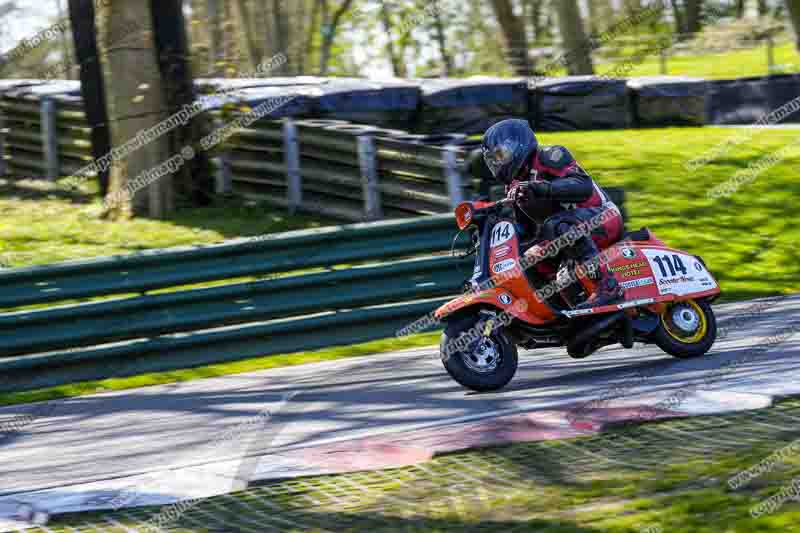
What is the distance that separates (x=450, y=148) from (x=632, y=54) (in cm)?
2722

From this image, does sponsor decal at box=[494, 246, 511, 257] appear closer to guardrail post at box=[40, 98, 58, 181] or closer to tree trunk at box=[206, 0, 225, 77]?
guardrail post at box=[40, 98, 58, 181]

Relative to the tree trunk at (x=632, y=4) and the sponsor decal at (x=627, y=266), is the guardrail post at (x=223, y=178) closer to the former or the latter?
the sponsor decal at (x=627, y=266)

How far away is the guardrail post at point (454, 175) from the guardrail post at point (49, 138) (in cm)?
794

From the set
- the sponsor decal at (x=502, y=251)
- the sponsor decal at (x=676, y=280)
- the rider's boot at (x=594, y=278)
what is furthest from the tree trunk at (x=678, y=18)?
the sponsor decal at (x=502, y=251)

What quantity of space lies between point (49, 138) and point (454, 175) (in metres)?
8.16

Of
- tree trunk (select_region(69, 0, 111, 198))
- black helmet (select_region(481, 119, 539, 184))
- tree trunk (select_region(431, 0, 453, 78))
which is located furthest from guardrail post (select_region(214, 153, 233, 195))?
tree trunk (select_region(431, 0, 453, 78))

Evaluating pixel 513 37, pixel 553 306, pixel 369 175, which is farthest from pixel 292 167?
pixel 513 37

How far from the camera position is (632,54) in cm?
3809

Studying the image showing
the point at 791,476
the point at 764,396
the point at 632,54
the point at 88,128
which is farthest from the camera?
the point at 632,54

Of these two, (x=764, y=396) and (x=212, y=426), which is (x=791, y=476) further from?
(x=212, y=426)

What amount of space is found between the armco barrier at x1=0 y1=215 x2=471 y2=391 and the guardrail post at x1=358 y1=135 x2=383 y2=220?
337 centimetres

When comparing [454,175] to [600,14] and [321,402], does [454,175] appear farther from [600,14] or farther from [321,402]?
[600,14]

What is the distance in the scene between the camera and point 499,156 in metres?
8.23

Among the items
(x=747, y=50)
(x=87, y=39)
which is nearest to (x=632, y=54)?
(x=747, y=50)
